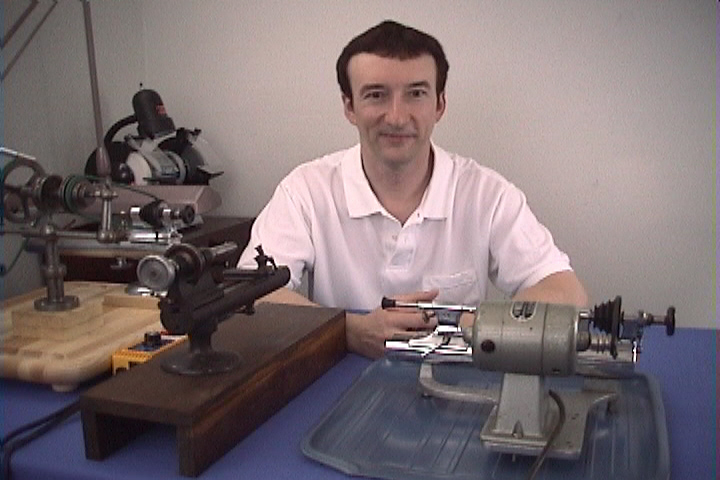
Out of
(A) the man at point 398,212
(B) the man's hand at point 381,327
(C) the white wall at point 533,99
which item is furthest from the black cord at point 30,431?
(C) the white wall at point 533,99

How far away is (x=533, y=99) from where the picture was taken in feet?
7.29

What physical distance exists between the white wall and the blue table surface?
1.17 m

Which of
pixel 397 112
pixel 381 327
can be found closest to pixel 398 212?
pixel 397 112

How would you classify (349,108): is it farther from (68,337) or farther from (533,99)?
(68,337)

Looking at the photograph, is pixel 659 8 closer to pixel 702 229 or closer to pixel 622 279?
pixel 702 229

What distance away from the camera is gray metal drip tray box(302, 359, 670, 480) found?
749 mm

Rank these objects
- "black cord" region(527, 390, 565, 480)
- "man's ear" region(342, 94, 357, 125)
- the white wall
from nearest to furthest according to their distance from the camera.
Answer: "black cord" region(527, 390, 565, 480), "man's ear" region(342, 94, 357, 125), the white wall

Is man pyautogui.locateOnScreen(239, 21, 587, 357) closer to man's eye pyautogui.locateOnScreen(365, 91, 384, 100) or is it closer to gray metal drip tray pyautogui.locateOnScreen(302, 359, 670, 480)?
man's eye pyautogui.locateOnScreen(365, 91, 384, 100)

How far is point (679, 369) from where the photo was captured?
1.07 meters

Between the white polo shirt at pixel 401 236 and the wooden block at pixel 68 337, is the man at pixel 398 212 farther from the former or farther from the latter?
the wooden block at pixel 68 337

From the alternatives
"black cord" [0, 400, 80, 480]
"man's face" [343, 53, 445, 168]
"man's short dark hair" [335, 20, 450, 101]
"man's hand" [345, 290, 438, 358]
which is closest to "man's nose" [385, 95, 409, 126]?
"man's face" [343, 53, 445, 168]

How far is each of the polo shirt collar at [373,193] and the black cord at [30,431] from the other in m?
0.91

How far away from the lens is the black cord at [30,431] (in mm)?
802

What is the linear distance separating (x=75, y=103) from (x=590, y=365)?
1821mm
